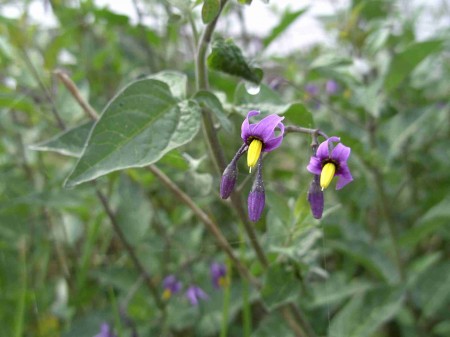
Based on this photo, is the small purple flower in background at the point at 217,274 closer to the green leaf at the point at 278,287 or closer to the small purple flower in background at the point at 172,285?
the small purple flower in background at the point at 172,285

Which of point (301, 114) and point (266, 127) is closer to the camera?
point (266, 127)

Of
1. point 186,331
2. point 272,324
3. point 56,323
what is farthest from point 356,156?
point 56,323

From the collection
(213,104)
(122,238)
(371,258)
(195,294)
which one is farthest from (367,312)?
(213,104)

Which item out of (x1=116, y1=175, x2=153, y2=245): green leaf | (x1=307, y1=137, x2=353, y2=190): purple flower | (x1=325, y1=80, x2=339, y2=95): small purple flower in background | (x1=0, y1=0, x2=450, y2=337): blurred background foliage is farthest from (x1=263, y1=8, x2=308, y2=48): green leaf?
(x1=307, y1=137, x2=353, y2=190): purple flower

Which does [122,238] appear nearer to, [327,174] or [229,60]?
[229,60]

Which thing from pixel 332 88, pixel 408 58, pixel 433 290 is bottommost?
pixel 433 290
